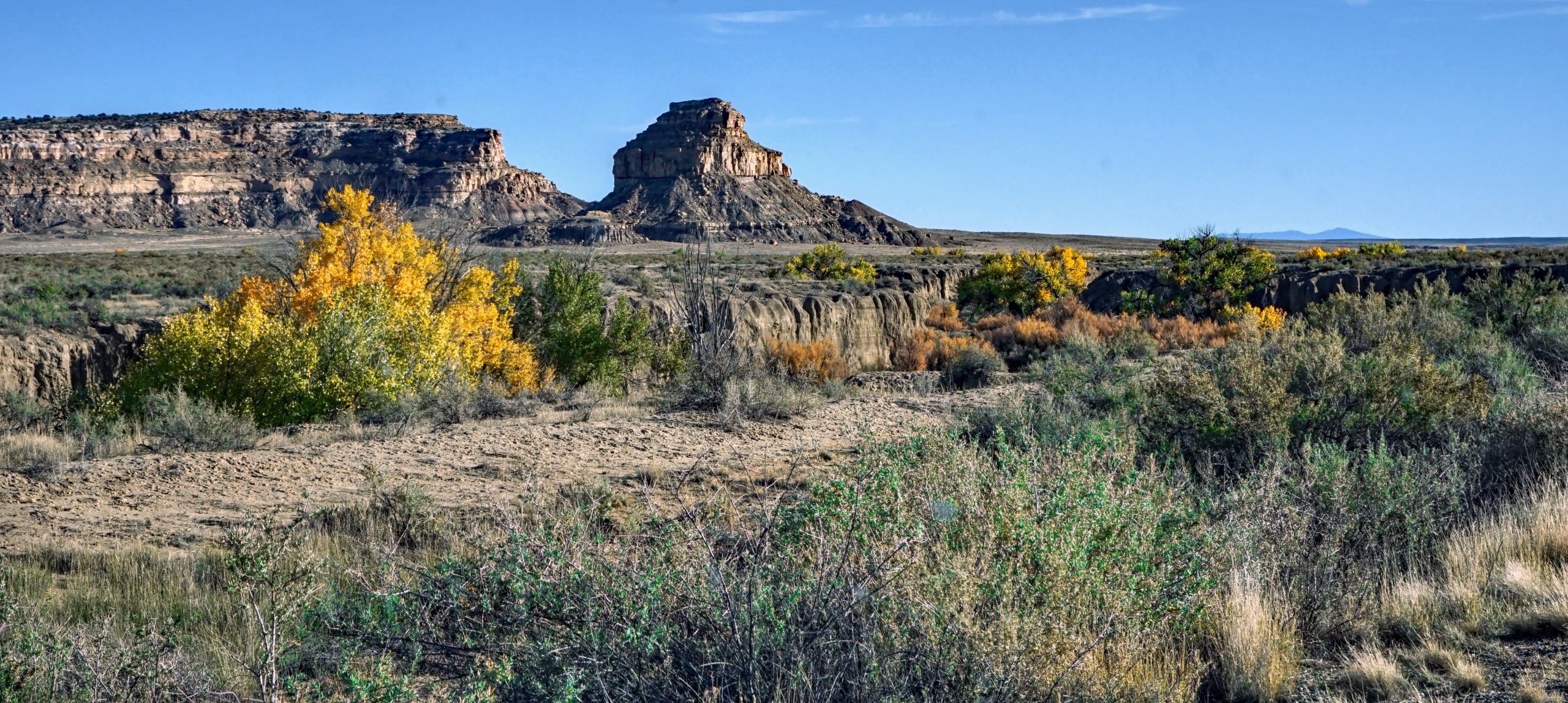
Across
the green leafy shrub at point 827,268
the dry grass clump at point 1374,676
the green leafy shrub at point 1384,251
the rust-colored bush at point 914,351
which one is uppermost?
the green leafy shrub at point 1384,251

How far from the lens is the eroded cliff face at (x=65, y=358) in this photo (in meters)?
21.7

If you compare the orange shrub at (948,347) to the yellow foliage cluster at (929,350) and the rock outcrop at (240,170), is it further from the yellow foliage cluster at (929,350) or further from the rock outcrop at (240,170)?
the rock outcrop at (240,170)

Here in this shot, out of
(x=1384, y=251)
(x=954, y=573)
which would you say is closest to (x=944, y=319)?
(x=1384, y=251)

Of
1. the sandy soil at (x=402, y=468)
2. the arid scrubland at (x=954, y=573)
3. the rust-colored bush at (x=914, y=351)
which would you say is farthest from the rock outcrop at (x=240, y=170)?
the arid scrubland at (x=954, y=573)

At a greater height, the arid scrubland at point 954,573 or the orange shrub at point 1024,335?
the arid scrubland at point 954,573

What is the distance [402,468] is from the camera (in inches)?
431

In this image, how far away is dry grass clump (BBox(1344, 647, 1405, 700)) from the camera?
4.70 m

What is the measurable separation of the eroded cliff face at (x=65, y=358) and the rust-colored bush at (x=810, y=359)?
525 inches

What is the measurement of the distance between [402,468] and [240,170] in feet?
420

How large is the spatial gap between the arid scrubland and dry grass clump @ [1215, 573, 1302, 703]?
13 mm

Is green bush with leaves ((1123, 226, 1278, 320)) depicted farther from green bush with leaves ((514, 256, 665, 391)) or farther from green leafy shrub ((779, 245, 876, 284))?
green bush with leaves ((514, 256, 665, 391))

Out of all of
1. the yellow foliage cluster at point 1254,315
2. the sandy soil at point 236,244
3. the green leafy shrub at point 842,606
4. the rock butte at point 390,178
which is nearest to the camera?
the green leafy shrub at point 842,606

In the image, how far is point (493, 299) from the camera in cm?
2345

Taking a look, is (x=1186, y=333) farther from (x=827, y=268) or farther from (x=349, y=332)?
(x=827, y=268)
